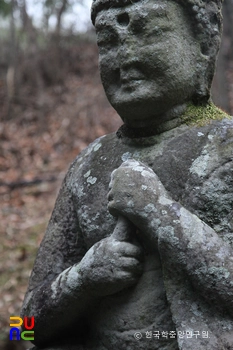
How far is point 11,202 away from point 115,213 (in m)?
5.91

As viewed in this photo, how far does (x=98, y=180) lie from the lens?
97.1 inches

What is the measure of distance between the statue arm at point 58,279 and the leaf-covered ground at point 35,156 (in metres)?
3.04

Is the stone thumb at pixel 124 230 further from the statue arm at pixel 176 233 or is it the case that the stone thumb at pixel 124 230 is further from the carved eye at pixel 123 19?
the carved eye at pixel 123 19

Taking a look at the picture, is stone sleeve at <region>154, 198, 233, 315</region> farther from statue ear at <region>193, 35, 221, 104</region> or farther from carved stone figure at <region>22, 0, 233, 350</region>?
statue ear at <region>193, 35, 221, 104</region>

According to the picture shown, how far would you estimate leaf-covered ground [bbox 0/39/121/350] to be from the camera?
6.31 m

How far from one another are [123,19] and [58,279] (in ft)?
4.19

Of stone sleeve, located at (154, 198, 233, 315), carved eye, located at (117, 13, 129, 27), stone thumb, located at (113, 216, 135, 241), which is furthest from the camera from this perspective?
carved eye, located at (117, 13, 129, 27)

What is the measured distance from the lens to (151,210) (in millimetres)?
2055

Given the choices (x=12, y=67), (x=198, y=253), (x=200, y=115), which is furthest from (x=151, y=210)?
(x=12, y=67)

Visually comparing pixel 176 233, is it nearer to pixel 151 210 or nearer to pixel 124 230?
pixel 151 210

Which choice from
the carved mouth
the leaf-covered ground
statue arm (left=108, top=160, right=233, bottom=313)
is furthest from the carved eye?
the leaf-covered ground

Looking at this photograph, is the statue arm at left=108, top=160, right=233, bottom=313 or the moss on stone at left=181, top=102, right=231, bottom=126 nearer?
the statue arm at left=108, top=160, right=233, bottom=313

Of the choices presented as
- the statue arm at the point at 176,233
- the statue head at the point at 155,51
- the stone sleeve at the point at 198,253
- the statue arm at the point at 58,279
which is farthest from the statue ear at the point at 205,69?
the statue arm at the point at 58,279

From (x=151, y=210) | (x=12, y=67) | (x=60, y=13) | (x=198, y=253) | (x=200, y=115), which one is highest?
(x=60, y=13)
